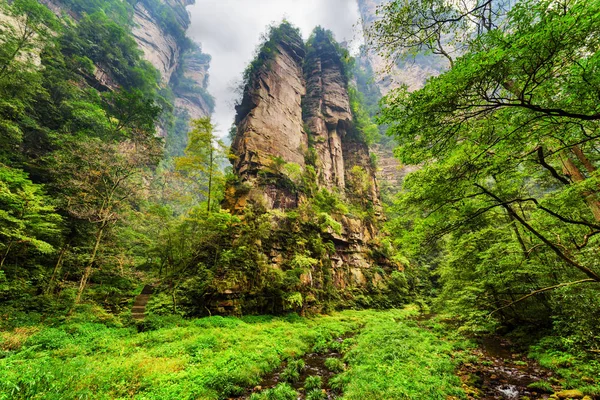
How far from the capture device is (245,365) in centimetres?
750

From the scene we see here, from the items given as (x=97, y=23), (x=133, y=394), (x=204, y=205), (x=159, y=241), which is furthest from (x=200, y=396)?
(x=97, y=23)

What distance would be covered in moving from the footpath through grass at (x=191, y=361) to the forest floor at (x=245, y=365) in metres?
0.03

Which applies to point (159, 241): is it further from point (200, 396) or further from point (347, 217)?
point (347, 217)

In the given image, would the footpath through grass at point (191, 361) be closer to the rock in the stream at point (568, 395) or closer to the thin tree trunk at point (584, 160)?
the rock in the stream at point (568, 395)

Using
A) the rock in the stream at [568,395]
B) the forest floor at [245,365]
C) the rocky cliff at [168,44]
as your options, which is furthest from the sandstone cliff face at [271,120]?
the rocky cliff at [168,44]

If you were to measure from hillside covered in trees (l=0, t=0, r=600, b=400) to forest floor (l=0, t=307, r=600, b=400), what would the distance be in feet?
0.25

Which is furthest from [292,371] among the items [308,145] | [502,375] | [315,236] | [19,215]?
[308,145]

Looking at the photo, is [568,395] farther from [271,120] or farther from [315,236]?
[271,120]

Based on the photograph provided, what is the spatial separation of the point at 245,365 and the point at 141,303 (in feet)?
28.0

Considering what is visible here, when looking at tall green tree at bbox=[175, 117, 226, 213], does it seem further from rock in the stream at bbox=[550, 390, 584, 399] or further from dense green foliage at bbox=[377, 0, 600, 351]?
rock in the stream at bbox=[550, 390, 584, 399]

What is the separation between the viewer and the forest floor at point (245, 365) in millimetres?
5551

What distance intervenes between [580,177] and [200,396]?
483 inches

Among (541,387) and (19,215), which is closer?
(541,387)

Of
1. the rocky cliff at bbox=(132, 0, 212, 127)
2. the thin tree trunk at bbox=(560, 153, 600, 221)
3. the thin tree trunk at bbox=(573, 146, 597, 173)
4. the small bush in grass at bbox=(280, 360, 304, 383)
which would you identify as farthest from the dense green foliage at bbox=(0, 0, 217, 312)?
the rocky cliff at bbox=(132, 0, 212, 127)
